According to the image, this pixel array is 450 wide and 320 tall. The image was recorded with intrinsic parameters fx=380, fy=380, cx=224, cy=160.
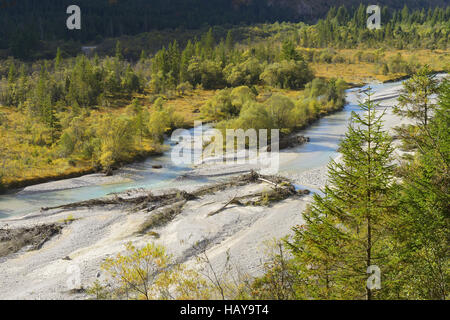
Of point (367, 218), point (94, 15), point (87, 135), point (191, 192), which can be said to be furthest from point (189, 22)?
point (367, 218)

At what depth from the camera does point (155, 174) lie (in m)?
38.7

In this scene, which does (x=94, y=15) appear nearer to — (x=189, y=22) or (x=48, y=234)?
(x=189, y=22)

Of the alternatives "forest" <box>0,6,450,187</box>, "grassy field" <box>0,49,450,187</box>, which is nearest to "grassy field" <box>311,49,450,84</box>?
"forest" <box>0,6,450,187</box>

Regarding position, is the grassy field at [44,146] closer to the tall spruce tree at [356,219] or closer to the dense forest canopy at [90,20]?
the tall spruce tree at [356,219]

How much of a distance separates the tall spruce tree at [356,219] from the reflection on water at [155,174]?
21.4m

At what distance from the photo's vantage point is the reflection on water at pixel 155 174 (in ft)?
104

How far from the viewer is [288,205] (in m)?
28.7

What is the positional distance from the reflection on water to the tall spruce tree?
21446 millimetres

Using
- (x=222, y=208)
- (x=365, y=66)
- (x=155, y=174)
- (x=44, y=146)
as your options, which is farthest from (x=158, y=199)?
(x=365, y=66)

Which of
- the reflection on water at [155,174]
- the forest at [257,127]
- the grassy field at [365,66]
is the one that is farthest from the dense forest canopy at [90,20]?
the reflection on water at [155,174]

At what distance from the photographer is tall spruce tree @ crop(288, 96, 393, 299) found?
1059 centimetres

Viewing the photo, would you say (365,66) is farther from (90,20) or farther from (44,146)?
(90,20)

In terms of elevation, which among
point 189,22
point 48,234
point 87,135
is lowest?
point 48,234
